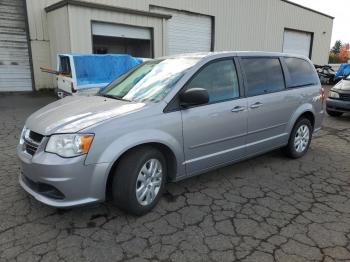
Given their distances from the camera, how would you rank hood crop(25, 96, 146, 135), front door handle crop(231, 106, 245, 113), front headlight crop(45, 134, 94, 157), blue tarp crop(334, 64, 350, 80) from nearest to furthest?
front headlight crop(45, 134, 94, 157)
hood crop(25, 96, 146, 135)
front door handle crop(231, 106, 245, 113)
blue tarp crop(334, 64, 350, 80)

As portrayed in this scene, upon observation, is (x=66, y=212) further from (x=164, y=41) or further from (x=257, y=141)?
(x=164, y=41)

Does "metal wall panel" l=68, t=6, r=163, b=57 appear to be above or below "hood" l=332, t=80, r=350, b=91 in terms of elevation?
above

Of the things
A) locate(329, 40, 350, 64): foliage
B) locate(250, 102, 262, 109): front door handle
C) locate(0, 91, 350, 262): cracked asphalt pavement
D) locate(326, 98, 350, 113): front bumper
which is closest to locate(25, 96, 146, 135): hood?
locate(0, 91, 350, 262): cracked asphalt pavement

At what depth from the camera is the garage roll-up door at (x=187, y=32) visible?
16344mm

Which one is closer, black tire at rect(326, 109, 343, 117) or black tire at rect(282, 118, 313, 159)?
black tire at rect(282, 118, 313, 159)

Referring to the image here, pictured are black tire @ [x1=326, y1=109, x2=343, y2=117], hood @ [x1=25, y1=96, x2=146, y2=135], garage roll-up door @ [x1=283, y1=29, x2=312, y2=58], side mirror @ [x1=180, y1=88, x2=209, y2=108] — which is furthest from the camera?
garage roll-up door @ [x1=283, y1=29, x2=312, y2=58]

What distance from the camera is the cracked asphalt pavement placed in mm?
2742

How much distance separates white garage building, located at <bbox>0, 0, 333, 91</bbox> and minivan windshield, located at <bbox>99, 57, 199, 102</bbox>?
26.2 feet

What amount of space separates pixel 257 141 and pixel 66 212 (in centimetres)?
269

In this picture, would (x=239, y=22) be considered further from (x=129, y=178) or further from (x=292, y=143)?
(x=129, y=178)

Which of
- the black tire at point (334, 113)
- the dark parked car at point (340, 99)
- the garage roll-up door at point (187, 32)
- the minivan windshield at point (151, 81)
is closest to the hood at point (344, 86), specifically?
the dark parked car at point (340, 99)

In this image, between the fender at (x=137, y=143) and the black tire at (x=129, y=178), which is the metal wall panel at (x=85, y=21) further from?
the black tire at (x=129, y=178)

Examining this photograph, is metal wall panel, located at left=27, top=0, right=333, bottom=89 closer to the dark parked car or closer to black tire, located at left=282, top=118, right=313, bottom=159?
the dark parked car

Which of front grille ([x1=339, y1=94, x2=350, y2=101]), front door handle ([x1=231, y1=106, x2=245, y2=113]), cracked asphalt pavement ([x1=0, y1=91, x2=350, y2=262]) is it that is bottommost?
cracked asphalt pavement ([x1=0, y1=91, x2=350, y2=262])
